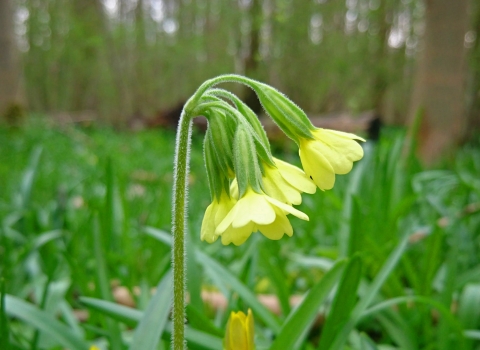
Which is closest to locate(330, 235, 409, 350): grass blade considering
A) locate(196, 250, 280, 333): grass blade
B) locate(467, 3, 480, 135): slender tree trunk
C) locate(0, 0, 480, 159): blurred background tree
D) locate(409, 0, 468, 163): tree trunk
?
locate(196, 250, 280, 333): grass blade

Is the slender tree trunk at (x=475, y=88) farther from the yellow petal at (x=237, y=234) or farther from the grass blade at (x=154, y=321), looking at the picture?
the yellow petal at (x=237, y=234)

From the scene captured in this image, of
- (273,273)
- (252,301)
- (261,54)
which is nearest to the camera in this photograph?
(252,301)

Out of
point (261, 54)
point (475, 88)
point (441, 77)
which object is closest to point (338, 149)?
point (261, 54)

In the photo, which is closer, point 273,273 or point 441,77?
point 273,273

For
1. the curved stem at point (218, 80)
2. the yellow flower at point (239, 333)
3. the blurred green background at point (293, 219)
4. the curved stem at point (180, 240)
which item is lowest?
the blurred green background at point (293, 219)

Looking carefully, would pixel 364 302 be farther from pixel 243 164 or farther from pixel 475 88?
pixel 475 88

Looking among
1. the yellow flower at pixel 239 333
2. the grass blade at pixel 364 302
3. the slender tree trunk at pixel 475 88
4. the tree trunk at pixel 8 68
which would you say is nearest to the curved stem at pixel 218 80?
the yellow flower at pixel 239 333
